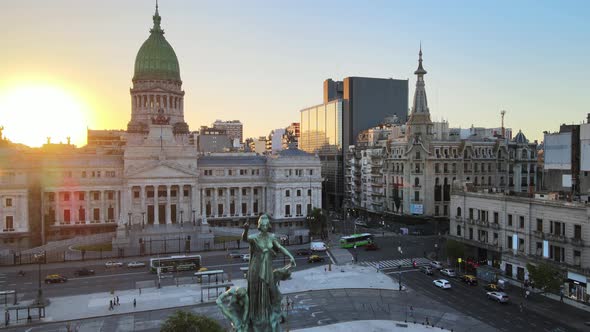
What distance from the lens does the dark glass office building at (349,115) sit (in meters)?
162

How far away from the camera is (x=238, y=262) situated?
8438 cm

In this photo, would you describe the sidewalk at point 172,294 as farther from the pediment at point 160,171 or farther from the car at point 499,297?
the pediment at point 160,171

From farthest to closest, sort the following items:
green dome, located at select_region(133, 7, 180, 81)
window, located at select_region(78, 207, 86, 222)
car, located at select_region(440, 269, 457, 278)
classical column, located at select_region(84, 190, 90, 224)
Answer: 1. green dome, located at select_region(133, 7, 180, 81)
2. classical column, located at select_region(84, 190, 90, 224)
3. window, located at select_region(78, 207, 86, 222)
4. car, located at select_region(440, 269, 457, 278)

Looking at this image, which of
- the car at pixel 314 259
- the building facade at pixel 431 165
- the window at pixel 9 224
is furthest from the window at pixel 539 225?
the window at pixel 9 224

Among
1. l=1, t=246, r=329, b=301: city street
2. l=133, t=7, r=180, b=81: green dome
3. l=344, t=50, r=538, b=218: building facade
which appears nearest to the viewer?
l=1, t=246, r=329, b=301: city street

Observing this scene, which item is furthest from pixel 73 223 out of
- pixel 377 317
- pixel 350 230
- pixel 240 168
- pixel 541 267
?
pixel 541 267

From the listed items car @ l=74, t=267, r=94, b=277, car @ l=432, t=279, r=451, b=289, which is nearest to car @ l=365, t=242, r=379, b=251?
car @ l=432, t=279, r=451, b=289

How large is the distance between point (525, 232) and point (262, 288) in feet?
201

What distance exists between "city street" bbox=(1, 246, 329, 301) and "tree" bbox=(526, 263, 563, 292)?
34.6m

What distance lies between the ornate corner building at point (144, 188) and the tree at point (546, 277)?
205ft

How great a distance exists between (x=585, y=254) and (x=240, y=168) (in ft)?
255

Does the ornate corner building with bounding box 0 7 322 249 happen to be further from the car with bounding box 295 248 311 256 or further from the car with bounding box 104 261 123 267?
the car with bounding box 295 248 311 256

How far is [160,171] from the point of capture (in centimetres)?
10700

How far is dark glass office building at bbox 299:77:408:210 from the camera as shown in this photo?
161750 millimetres
